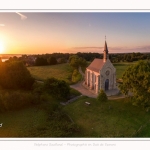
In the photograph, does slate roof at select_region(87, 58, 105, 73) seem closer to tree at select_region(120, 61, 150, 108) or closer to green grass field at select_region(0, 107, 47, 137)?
tree at select_region(120, 61, 150, 108)

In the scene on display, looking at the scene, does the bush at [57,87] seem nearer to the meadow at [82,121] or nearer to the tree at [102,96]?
the meadow at [82,121]

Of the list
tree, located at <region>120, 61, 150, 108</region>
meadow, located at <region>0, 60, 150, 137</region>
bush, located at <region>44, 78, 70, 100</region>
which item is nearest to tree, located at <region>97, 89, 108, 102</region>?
meadow, located at <region>0, 60, 150, 137</region>

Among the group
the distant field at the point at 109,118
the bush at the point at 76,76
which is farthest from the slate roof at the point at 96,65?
the distant field at the point at 109,118

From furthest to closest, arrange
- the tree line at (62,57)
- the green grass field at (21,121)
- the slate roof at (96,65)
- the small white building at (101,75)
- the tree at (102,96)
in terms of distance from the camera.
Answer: the small white building at (101,75) → the slate roof at (96,65) → the tree at (102,96) → the tree line at (62,57) → the green grass field at (21,121)

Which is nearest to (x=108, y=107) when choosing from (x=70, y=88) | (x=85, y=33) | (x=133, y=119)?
(x=133, y=119)

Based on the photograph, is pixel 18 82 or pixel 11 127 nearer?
pixel 11 127

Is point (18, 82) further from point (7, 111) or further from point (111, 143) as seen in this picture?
point (111, 143)
